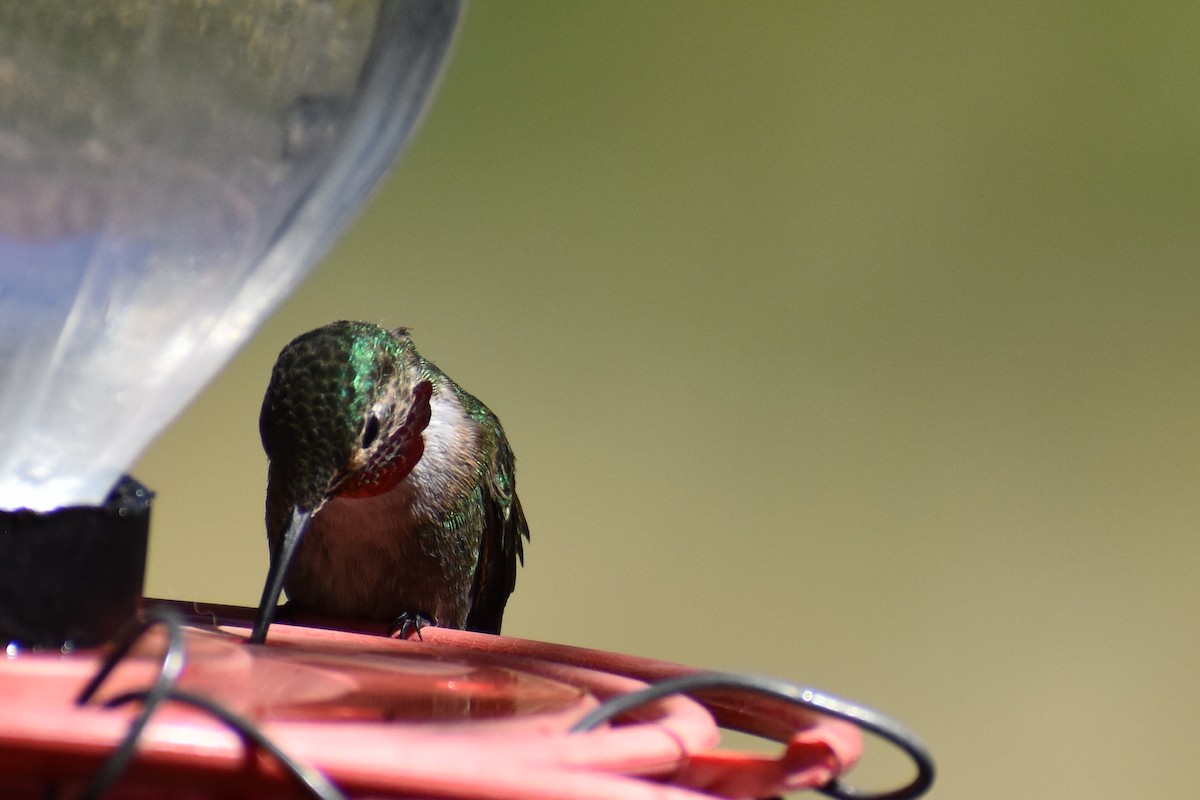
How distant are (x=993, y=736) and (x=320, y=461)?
2344 millimetres

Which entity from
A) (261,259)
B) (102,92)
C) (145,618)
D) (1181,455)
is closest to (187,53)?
(102,92)

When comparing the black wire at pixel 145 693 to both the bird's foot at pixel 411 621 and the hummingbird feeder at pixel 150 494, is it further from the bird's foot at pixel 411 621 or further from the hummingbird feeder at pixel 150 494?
the bird's foot at pixel 411 621

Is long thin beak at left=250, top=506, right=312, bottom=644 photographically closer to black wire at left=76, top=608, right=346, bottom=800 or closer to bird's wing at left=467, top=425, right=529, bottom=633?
black wire at left=76, top=608, right=346, bottom=800

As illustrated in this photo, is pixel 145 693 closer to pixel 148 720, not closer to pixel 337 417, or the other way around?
pixel 148 720

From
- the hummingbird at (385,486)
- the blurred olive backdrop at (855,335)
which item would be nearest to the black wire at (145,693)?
the hummingbird at (385,486)

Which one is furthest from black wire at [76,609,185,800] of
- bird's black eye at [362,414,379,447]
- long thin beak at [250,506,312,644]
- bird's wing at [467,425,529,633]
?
bird's wing at [467,425,529,633]

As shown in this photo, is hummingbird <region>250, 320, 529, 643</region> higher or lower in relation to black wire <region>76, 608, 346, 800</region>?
higher

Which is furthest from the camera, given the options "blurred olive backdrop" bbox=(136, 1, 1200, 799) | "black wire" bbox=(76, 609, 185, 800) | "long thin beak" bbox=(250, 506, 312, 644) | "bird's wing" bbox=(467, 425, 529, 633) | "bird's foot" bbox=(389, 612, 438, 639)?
"blurred olive backdrop" bbox=(136, 1, 1200, 799)

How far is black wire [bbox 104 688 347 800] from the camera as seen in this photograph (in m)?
0.49

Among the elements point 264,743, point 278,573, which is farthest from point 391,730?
point 278,573

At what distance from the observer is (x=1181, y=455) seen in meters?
3.51

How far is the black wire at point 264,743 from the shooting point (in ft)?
1.62

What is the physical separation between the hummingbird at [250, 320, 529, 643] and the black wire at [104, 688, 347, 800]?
1.02 m

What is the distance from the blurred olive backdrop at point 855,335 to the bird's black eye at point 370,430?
161cm
